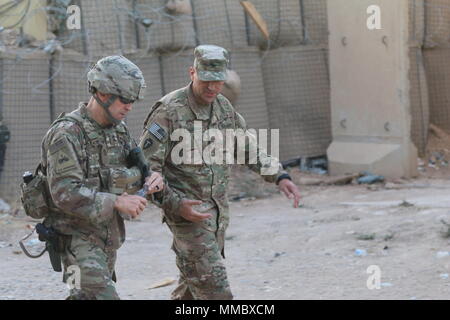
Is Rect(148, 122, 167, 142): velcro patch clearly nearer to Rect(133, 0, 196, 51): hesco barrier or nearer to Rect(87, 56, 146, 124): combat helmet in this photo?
Rect(87, 56, 146, 124): combat helmet

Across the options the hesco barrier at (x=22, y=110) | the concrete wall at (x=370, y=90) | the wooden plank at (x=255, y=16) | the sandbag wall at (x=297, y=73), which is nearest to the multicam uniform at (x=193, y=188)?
the hesco barrier at (x=22, y=110)

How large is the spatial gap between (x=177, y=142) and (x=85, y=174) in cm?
77

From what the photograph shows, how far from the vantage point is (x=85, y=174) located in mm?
3760

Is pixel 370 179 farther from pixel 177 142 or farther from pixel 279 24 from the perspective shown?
pixel 177 142

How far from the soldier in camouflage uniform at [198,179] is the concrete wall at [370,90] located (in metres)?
5.74

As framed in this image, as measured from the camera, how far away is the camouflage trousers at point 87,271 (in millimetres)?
3650

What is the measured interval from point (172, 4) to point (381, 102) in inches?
108

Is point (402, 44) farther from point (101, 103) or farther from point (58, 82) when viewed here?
point (101, 103)

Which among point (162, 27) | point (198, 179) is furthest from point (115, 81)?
point (162, 27)

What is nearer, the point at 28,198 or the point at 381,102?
the point at 28,198
